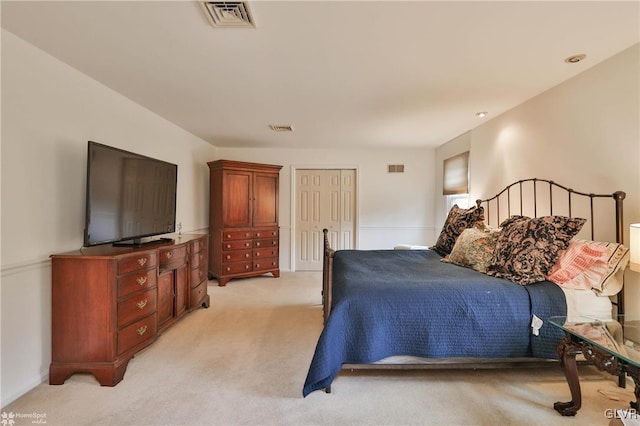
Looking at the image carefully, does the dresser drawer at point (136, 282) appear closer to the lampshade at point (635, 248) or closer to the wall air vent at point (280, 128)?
the wall air vent at point (280, 128)

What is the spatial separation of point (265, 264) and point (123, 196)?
278 cm

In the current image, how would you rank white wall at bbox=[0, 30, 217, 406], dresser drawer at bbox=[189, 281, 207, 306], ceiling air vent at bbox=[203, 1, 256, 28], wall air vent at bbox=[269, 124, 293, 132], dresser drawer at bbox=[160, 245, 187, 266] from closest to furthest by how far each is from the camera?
1. ceiling air vent at bbox=[203, 1, 256, 28]
2. white wall at bbox=[0, 30, 217, 406]
3. dresser drawer at bbox=[160, 245, 187, 266]
4. dresser drawer at bbox=[189, 281, 207, 306]
5. wall air vent at bbox=[269, 124, 293, 132]

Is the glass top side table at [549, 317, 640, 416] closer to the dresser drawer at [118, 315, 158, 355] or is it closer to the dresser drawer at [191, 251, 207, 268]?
the dresser drawer at [118, 315, 158, 355]

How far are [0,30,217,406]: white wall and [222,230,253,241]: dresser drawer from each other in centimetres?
222

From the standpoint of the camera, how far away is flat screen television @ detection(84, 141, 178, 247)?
2146 mm

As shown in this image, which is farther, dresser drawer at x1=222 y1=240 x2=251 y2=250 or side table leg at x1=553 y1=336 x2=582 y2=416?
dresser drawer at x1=222 y1=240 x2=251 y2=250

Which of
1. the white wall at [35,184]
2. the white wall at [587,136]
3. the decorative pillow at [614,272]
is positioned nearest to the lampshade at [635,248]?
the decorative pillow at [614,272]

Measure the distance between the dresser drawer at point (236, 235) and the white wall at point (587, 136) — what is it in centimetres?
347

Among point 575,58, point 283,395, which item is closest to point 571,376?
point 283,395

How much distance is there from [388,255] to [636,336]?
6.33ft

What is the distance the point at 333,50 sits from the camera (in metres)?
2.04

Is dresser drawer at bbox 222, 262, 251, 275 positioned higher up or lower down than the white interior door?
lower down

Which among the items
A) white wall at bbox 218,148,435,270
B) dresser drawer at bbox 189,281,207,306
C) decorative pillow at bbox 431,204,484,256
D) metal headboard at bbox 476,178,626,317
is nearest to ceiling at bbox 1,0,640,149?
metal headboard at bbox 476,178,626,317

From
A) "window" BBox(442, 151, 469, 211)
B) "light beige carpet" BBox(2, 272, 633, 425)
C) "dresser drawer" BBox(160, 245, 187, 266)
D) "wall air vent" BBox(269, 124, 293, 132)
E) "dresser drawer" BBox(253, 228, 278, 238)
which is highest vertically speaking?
"wall air vent" BBox(269, 124, 293, 132)
